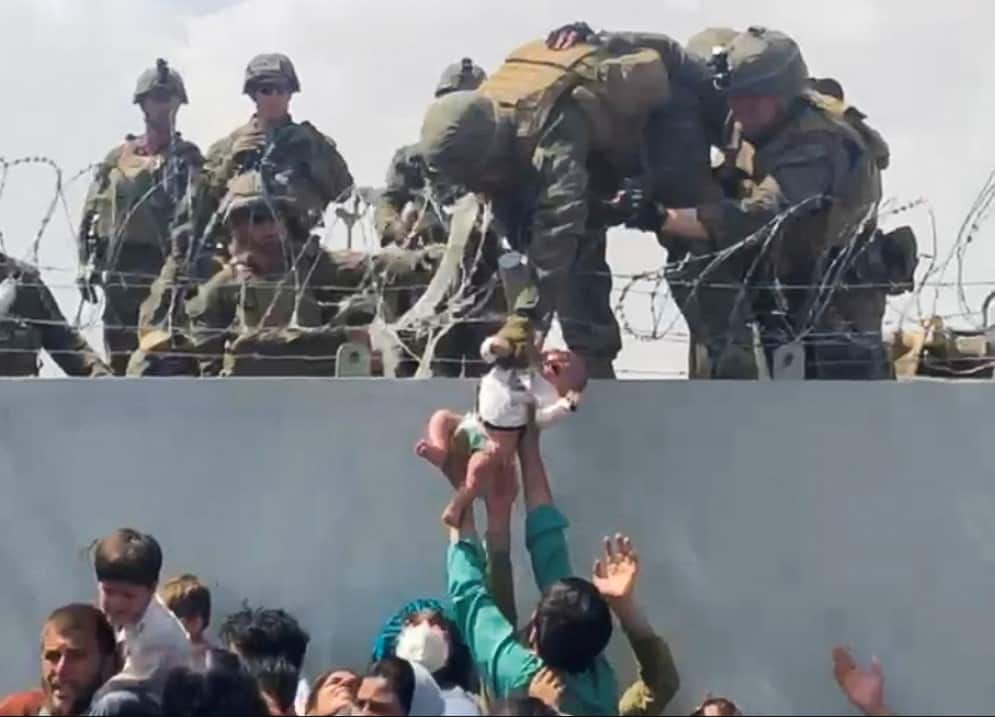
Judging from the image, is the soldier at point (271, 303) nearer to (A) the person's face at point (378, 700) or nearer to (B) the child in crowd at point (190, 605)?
(B) the child in crowd at point (190, 605)

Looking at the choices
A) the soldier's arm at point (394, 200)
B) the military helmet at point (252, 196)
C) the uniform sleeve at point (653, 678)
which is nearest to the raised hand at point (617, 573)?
the uniform sleeve at point (653, 678)

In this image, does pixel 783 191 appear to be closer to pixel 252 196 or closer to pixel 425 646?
pixel 252 196

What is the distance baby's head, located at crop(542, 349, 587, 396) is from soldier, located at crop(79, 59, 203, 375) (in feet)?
7.80

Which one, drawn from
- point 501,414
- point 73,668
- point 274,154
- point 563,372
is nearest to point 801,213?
point 563,372

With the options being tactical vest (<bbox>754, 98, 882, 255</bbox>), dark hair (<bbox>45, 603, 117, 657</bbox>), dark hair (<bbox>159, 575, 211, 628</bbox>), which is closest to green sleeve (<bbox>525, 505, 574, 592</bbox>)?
dark hair (<bbox>159, 575, 211, 628</bbox>)

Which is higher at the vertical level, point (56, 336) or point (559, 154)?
point (559, 154)

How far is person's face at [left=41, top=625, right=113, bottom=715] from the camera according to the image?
5004 millimetres

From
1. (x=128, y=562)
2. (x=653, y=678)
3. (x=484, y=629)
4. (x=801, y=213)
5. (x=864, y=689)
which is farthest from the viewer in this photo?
(x=801, y=213)

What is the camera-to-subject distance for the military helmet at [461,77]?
34.2 feet

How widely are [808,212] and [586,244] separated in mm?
804

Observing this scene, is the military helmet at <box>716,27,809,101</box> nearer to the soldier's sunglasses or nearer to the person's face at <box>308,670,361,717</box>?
the soldier's sunglasses

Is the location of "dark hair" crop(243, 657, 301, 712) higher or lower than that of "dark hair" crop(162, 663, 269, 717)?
lower

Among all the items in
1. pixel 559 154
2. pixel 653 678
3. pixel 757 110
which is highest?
pixel 757 110

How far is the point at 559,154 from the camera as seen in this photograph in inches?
278
